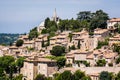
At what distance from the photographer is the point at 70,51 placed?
6681cm

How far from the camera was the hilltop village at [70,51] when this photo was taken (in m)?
56.8

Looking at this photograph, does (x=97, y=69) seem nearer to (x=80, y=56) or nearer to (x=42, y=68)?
(x=80, y=56)

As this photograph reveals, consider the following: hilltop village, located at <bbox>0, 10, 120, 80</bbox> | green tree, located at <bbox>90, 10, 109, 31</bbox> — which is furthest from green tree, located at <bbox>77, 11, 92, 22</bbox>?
green tree, located at <bbox>90, 10, 109, 31</bbox>

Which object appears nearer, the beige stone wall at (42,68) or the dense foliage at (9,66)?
the beige stone wall at (42,68)

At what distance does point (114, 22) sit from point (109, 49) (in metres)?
12.1

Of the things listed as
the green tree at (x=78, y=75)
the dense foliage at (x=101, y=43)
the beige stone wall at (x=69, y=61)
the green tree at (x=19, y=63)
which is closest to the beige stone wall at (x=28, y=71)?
the green tree at (x=19, y=63)

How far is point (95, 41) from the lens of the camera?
65.1m

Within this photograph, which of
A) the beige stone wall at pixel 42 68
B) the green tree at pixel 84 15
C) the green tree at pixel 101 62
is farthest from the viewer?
the green tree at pixel 84 15

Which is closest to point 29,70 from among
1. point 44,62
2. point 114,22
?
point 44,62

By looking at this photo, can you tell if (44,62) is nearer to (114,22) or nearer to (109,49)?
(109,49)

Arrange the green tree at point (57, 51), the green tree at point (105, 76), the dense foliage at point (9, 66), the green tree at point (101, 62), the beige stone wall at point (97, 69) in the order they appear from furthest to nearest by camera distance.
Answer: the dense foliage at point (9, 66), the green tree at point (57, 51), the green tree at point (101, 62), the beige stone wall at point (97, 69), the green tree at point (105, 76)

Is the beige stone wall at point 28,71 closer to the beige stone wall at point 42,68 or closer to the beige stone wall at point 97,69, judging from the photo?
the beige stone wall at point 42,68

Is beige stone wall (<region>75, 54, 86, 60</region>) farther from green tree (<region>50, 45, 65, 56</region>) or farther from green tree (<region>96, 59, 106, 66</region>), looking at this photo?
Answer: green tree (<region>50, 45, 65, 56</region>)

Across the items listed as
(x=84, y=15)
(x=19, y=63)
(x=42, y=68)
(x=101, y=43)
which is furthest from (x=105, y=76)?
(x=84, y=15)
